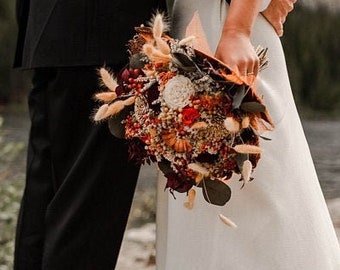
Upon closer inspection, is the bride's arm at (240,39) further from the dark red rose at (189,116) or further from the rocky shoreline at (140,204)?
the rocky shoreline at (140,204)

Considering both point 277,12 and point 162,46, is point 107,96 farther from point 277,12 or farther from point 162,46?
point 277,12

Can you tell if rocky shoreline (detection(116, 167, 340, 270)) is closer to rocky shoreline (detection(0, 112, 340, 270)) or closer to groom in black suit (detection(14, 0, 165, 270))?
rocky shoreline (detection(0, 112, 340, 270))

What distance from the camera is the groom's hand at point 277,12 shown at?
8.95ft

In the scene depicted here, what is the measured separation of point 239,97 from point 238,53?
183 millimetres

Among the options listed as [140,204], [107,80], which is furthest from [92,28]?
[140,204]

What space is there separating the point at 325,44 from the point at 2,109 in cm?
239

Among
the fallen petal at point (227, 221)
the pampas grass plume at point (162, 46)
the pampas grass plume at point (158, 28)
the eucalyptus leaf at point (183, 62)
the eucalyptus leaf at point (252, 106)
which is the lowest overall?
the fallen petal at point (227, 221)

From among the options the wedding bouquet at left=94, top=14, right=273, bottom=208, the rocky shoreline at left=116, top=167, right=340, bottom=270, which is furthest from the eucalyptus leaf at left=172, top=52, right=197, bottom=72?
the rocky shoreline at left=116, top=167, right=340, bottom=270

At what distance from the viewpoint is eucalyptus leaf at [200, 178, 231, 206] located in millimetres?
2453

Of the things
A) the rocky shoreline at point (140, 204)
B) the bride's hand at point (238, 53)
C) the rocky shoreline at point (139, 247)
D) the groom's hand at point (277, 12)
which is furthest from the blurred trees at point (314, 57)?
the bride's hand at point (238, 53)

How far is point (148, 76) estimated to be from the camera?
2.44 m

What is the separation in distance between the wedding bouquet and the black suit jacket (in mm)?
227

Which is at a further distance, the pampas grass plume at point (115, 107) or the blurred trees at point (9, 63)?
the blurred trees at point (9, 63)

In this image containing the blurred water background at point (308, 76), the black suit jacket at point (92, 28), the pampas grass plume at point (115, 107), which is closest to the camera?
the pampas grass plume at point (115, 107)
